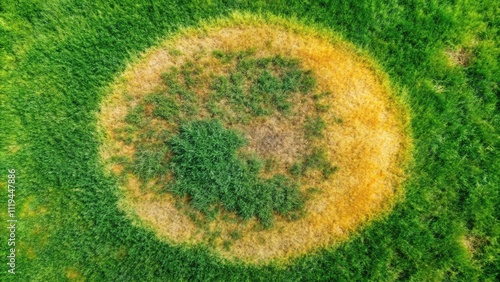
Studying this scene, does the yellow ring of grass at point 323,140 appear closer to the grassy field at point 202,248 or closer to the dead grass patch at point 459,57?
the grassy field at point 202,248

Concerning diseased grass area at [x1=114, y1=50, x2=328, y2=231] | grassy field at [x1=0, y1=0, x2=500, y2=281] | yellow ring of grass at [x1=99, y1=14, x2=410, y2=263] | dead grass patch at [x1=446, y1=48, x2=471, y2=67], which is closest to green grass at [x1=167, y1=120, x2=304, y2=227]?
diseased grass area at [x1=114, y1=50, x2=328, y2=231]

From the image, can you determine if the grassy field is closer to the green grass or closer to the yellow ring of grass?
the yellow ring of grass

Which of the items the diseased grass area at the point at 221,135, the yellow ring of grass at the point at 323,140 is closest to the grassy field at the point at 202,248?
the yellow ring of grass at the point at 323,140

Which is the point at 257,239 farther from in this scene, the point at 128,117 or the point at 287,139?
the point at 128,117

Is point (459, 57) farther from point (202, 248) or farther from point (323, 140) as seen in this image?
point (202, 248)

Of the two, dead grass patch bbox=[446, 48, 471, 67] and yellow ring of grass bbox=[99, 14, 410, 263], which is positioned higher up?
dead grass patch bbox=[446, 48, 471, 67]
